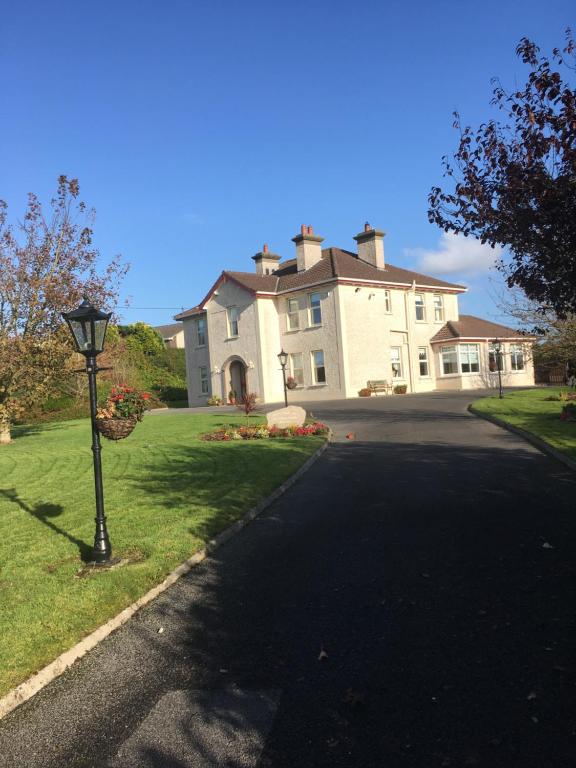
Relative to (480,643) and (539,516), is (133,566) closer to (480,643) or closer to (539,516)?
(480,643)

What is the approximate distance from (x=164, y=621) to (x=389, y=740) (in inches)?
98.6

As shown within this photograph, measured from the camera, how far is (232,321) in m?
39.6

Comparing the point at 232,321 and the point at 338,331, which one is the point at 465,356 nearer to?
the point at 338,331

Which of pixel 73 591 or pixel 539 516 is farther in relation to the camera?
pixel 539 516

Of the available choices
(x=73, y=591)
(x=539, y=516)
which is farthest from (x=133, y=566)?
(x=539, y=516)

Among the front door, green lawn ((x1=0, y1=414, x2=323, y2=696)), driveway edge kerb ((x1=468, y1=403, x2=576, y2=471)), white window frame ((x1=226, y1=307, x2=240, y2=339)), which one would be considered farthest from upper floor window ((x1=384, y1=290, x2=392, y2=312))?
green lawn ((x1=0, y1=414, x2=323, y2=696))

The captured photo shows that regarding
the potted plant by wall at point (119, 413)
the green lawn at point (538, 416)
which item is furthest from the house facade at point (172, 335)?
the potted plant by wall at point (119, 413)

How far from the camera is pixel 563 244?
6.96 meters

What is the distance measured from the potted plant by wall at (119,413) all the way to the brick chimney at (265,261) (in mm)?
35606

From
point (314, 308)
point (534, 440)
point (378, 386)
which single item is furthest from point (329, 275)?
point (534, 440)

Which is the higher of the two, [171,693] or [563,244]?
[563,244]

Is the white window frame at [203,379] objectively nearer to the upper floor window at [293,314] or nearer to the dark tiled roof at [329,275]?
the dark tiled roof at [329,275]

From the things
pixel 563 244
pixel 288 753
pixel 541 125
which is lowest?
pixel 288 753

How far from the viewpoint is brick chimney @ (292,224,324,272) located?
37.9m
